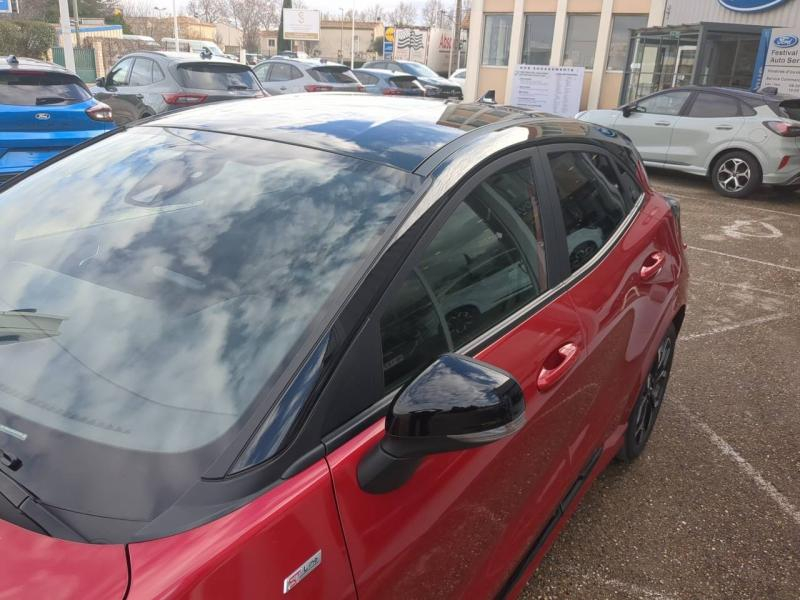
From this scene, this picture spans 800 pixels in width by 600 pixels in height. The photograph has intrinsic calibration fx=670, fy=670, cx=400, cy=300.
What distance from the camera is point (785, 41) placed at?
13797mm

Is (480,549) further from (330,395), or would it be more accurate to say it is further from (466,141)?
(466,141)

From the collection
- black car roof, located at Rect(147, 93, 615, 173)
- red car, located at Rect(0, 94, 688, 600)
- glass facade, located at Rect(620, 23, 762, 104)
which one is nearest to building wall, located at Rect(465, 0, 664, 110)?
glass facade, located at Rect(620, 23, 762, 104)

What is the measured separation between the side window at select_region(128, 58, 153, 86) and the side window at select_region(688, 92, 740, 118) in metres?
8.20

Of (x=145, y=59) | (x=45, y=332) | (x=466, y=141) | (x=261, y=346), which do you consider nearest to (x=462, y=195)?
(x=466, y=141)

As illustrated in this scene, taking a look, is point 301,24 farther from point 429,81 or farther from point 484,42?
point 484,42

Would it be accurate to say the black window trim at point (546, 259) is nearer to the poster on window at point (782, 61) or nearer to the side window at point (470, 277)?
the side window at point (470, 277)

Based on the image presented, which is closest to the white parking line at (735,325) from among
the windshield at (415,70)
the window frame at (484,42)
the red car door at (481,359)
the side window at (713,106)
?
the red car door at (481,359)

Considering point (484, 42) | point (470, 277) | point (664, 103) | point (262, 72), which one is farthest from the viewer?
point (484, 42)

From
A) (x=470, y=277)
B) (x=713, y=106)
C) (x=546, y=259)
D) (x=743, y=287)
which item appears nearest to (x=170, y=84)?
(x=713, y=106)

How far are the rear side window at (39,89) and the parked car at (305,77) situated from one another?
7.59 m

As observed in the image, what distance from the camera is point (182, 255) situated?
5.41 feet

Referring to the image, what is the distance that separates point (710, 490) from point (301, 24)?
5842cm

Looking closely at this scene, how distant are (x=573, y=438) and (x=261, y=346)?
1158 millimetres

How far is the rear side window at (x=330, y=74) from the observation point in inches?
575
